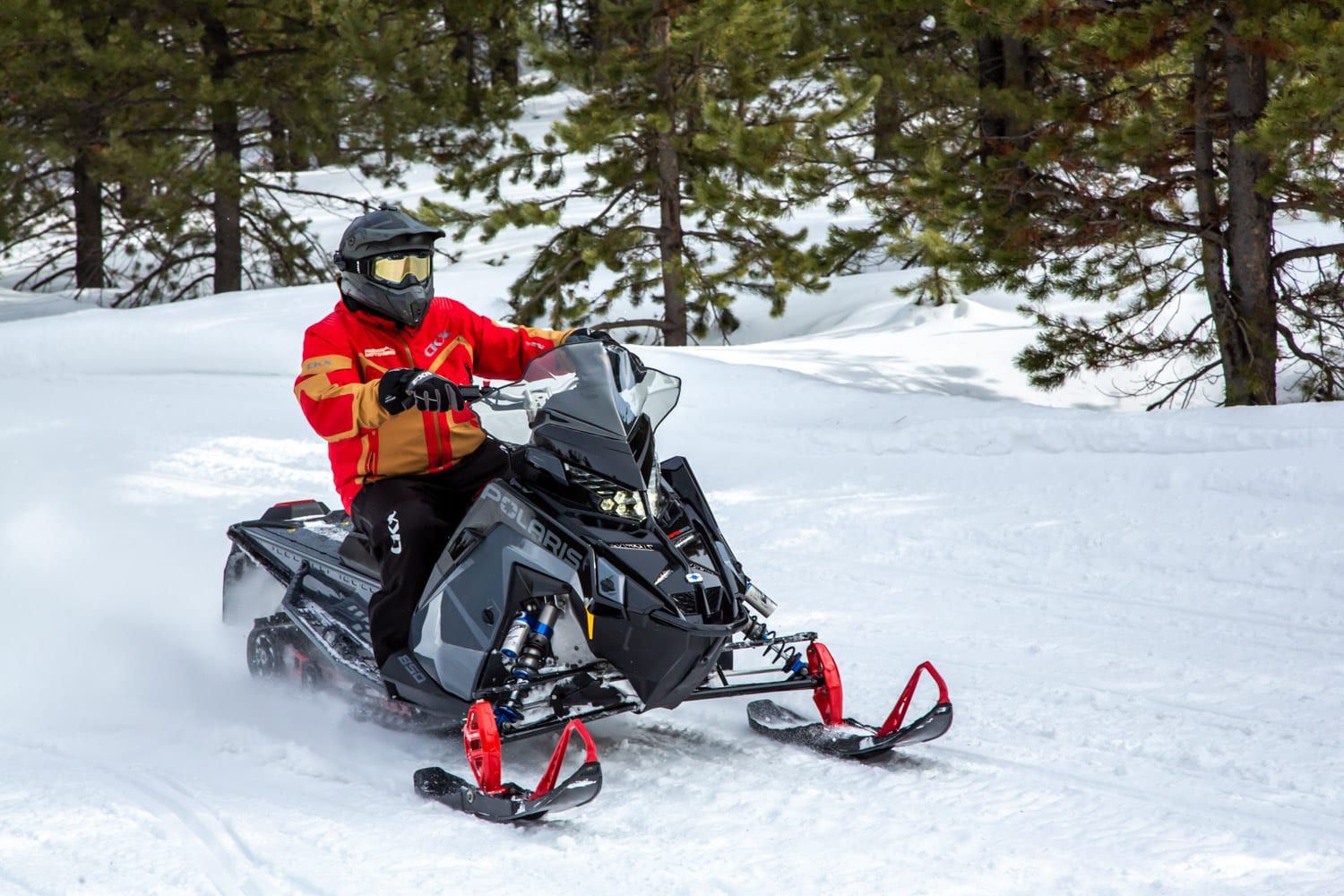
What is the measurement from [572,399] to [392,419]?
0.74m

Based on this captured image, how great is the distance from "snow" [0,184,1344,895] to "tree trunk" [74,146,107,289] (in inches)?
370

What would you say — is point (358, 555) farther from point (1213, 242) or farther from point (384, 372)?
point (1213, 242)

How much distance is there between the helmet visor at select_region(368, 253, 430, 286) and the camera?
157 inches

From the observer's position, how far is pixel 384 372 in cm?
399

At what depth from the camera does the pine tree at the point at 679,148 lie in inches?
435

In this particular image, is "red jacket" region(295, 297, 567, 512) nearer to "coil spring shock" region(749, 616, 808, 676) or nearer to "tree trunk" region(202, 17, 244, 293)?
"coil spring shock" region(749, 616, 808, 676)

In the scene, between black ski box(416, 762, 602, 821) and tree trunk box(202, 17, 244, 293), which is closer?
black ski box(416, 762, 602, 821)

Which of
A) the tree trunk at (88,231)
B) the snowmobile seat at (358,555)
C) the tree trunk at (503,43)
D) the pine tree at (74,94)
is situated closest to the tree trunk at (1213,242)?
the snowmobile seat at (358,555)

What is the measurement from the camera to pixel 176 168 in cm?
1434

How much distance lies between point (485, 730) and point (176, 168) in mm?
12791

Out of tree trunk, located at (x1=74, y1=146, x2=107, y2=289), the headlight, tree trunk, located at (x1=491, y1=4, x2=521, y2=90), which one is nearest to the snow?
the headlight

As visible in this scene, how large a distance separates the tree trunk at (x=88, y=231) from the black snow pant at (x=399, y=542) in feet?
50.0

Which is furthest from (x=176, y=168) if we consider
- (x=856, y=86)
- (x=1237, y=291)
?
(x=1237, y=291)

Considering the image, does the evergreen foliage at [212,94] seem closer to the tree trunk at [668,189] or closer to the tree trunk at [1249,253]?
the tree trunk at [668,189]
